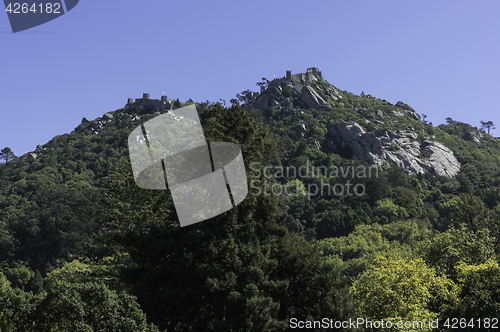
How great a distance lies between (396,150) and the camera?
110688mm

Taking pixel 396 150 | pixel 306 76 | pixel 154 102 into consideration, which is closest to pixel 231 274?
pixel 396 150

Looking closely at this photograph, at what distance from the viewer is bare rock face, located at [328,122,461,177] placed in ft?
352

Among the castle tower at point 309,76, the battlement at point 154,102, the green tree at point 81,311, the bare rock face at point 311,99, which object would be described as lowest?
the green tree at point 81,311

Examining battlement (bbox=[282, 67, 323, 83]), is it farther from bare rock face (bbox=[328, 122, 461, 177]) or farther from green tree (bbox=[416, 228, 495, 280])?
green tree (bbox=[416, 228, 495, 280])

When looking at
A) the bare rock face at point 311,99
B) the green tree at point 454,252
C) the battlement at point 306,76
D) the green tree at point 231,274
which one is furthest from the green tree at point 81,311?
the battlement at point 306,76

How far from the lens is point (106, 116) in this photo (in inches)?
5743

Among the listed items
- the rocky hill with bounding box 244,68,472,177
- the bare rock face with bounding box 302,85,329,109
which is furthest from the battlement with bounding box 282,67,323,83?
the bare rock face with bounding box 302,85,329,109

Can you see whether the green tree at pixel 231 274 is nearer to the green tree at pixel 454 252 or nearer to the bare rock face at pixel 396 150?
the green tree at pixel 454 252

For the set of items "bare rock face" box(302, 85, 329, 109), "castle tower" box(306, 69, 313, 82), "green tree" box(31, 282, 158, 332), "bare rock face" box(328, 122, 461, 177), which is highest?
"castle tower" box(306, 69, 313, 82)

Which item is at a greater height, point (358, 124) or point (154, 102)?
point (154, 102)

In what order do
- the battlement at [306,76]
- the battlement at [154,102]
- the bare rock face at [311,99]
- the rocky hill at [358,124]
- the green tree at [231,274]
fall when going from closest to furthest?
the green tree at [231,274]
the rocky hill at [358,124]
the bare rock face at [311,99]
the battlement at [154,102]
the battlement at [306,76]

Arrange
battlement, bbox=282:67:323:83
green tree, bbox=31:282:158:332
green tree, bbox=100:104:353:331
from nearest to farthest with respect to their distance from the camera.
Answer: green tree, bbox=31:282:158:332, green tree, bbox=100:104:353:331, battlement, bbox=282:67:323:83

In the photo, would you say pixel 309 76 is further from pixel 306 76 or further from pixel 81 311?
pixel 81 311

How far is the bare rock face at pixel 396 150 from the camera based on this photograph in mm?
107438
